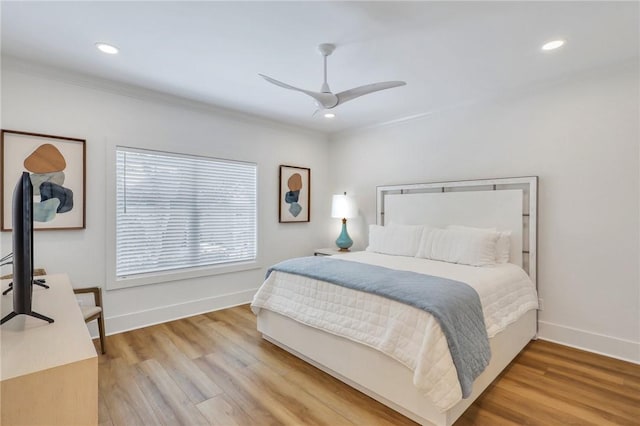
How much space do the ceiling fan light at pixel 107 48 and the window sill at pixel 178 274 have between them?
7.03 feet

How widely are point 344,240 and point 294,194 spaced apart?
1.04 m

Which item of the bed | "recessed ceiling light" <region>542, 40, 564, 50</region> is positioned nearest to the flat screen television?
the bed

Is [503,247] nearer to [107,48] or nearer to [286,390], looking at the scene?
[286,390]

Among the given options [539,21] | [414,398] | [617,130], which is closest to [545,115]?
[617,130]

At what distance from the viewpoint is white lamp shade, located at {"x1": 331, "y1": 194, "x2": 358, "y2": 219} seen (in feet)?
15.2

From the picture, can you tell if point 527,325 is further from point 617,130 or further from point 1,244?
point 1,244

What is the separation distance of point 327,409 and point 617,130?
131 inches

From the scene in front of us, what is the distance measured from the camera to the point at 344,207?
4.66 meters

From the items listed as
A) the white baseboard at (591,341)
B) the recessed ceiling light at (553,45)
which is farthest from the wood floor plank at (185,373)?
the recessed ceiling light at (553,45)

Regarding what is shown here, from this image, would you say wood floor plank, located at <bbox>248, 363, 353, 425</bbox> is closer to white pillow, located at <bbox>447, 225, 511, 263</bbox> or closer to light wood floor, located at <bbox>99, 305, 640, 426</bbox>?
light wood floor, located at <bbox>99, 305, 640, 426</bbox>

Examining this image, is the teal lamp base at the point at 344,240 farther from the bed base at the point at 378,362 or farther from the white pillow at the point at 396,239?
the bed base at the point at 378,362

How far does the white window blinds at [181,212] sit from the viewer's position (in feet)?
10.8

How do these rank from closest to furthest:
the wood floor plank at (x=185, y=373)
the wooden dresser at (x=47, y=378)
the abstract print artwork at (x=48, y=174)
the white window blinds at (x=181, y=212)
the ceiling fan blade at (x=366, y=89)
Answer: the wooden dresser at (x=47, y=378) < the wood floor plank at (x=185, y=373) < the ceiling fan blade at (x=366, y=89) < the abstract print artwork at (x=48, y=174) < the white window blinds at (x=181, y=212)

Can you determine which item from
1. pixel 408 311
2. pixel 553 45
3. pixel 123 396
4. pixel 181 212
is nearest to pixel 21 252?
pixel 123 396
